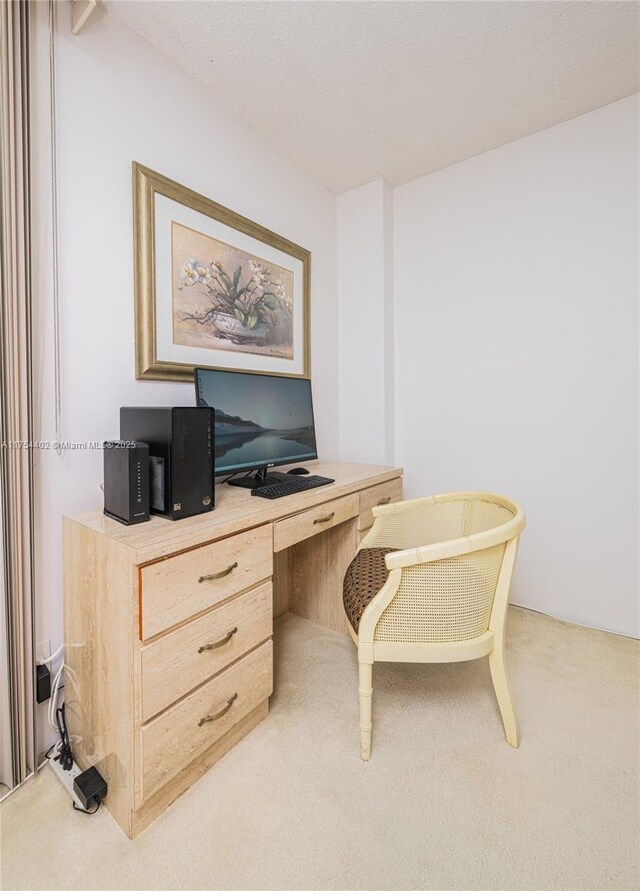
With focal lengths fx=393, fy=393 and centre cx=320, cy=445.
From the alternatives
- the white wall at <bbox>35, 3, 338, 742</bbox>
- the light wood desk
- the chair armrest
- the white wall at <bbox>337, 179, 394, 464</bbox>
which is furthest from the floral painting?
the chair armrest

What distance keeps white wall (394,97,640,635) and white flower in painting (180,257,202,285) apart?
141 cm

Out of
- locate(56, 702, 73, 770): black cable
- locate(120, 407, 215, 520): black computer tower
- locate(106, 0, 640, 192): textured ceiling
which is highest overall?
locate(106, 0, 640, 192): textured ceiling

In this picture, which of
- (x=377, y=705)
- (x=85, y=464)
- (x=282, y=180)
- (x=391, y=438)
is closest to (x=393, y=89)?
(x=282, y=180)

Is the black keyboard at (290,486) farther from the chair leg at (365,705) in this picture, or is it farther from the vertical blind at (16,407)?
the vertical blind at (16,407)

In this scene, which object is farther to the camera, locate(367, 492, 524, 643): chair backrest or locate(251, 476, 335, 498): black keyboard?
locate(251, 476, 335, 498): black keyboard

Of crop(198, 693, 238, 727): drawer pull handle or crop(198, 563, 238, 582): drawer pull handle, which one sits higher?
crop(198, 563, 238, 582): drawer pull handle

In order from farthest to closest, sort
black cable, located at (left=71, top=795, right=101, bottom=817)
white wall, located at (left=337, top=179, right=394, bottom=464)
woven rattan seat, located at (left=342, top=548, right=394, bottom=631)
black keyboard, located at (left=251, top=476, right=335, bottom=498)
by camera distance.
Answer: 1. white wall, located at (left=337, top=179, right=394, bottom=464)
2. black keyboard, located at (left=251, top=476, right=335, bottom=498)
3. woven rattan seat, located at (left=342, top=548, right=394, bottom=631)
4. black cable, located at (left=71, top=795, right=101, bottom=817)

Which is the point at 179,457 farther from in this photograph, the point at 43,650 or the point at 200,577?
the point at 43,650

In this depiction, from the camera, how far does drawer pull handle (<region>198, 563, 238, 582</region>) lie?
1.15 meters

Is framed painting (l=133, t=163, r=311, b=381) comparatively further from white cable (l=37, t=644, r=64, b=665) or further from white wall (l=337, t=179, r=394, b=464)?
white cable (l=37, t=644, r=64, b=665)

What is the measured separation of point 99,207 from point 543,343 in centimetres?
215

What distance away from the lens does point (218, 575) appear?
3.89 feet

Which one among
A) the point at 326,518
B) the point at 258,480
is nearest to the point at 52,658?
the point at 258,480

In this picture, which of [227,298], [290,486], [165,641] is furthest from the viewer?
[227,298]
